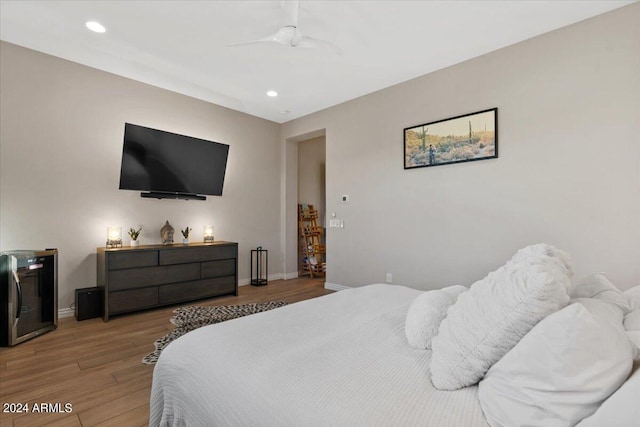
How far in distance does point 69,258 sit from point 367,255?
11.8ft

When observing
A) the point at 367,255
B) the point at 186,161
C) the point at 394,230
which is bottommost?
the point at 367,255

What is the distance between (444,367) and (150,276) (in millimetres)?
3589

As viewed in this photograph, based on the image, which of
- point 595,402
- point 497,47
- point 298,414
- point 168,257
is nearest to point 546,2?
point 497,47

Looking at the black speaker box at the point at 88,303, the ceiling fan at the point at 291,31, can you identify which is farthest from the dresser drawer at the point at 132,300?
the ceiling fan at the point at 291,31

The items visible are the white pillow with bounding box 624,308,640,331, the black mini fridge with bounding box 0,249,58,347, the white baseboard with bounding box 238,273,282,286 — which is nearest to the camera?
the white pillow with bounding box 624,308,640,331

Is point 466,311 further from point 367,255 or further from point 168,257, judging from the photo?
point 168,257

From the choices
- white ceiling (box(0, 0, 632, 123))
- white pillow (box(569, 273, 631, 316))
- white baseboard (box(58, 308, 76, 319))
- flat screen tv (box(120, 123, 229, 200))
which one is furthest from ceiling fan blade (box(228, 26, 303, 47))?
white baseboard (box(58, 308, 76, 319))

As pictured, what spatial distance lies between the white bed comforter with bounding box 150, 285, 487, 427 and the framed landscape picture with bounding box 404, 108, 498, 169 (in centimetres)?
242

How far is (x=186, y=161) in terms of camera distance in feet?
14.0

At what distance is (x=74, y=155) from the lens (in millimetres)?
3520

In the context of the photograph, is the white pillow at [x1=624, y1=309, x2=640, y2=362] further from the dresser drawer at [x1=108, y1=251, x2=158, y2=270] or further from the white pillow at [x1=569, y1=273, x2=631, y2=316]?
the dresser drawer at [x1=108, y1=251, x2=158, y2=270]

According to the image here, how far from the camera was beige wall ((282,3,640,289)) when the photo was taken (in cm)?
255

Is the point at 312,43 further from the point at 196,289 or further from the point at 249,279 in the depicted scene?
the point at 249,279

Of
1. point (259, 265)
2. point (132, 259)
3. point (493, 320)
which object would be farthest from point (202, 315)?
point (493, 320)
